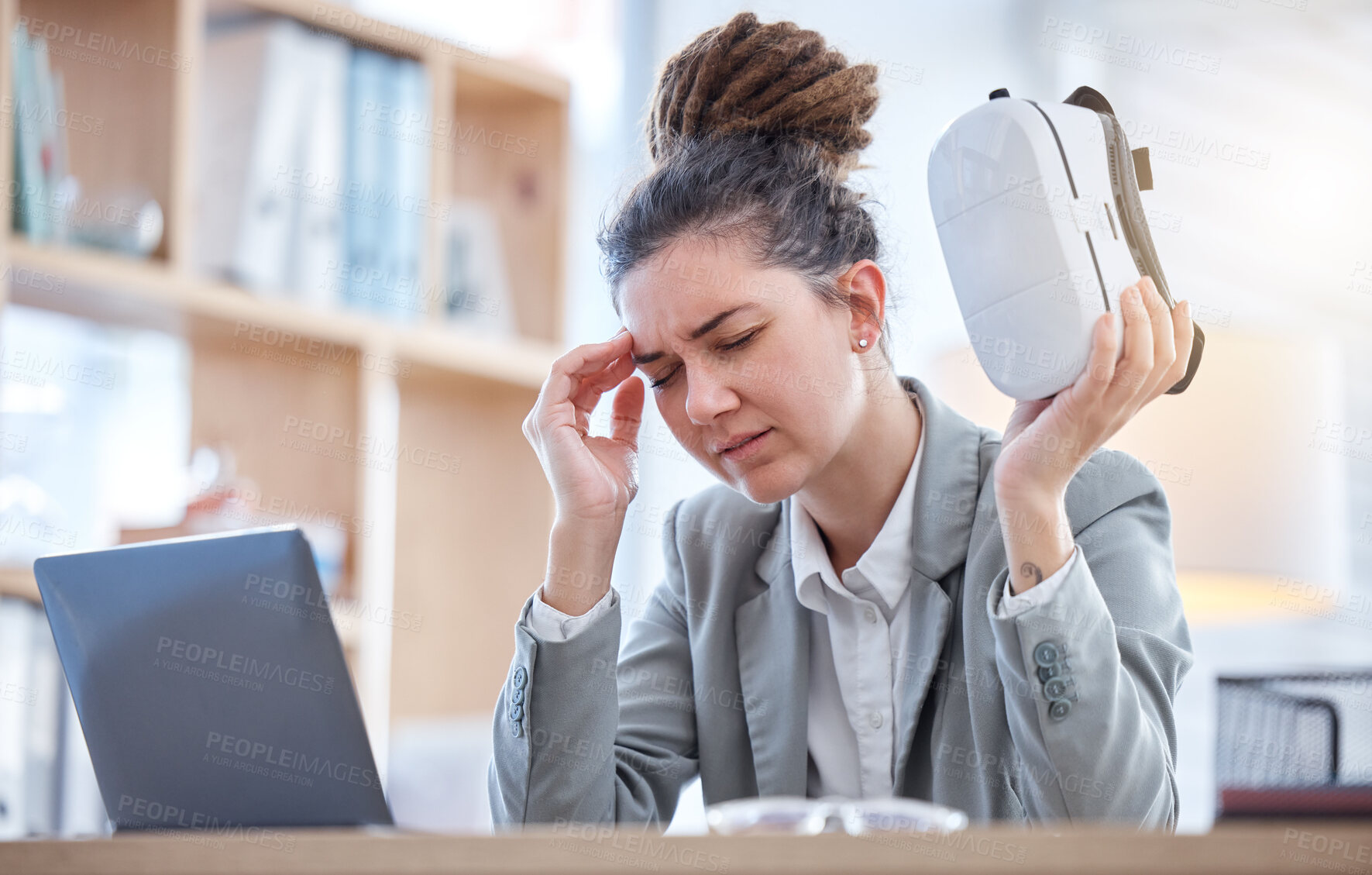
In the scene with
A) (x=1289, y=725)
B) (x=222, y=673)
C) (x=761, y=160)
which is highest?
(x=761, y=160)

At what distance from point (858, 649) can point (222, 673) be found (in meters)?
0.65

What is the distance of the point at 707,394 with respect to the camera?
1.20 metres

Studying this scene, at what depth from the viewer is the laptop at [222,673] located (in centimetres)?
93

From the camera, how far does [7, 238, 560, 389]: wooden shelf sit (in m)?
1.72

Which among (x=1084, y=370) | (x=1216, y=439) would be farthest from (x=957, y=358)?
(x=1084, y=370)

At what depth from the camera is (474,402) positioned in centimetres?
243

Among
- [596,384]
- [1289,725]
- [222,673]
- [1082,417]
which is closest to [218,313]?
[596,384]

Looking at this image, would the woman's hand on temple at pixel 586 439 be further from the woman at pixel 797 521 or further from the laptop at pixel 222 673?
the laptop at pixel 222 673

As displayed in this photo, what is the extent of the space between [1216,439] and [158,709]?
157 centimetres

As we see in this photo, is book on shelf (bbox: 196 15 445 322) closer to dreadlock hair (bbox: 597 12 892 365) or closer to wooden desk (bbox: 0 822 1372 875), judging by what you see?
dreadlock hair (bbox: 597 12 892 365)

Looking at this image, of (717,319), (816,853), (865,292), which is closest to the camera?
(816,853)

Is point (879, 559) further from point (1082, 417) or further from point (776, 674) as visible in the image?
point (1082, 417)

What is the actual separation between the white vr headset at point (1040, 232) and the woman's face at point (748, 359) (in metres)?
0.18

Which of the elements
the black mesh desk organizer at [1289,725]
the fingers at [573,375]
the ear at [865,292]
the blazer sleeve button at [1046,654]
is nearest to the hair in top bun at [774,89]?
the ear at [865,292]
